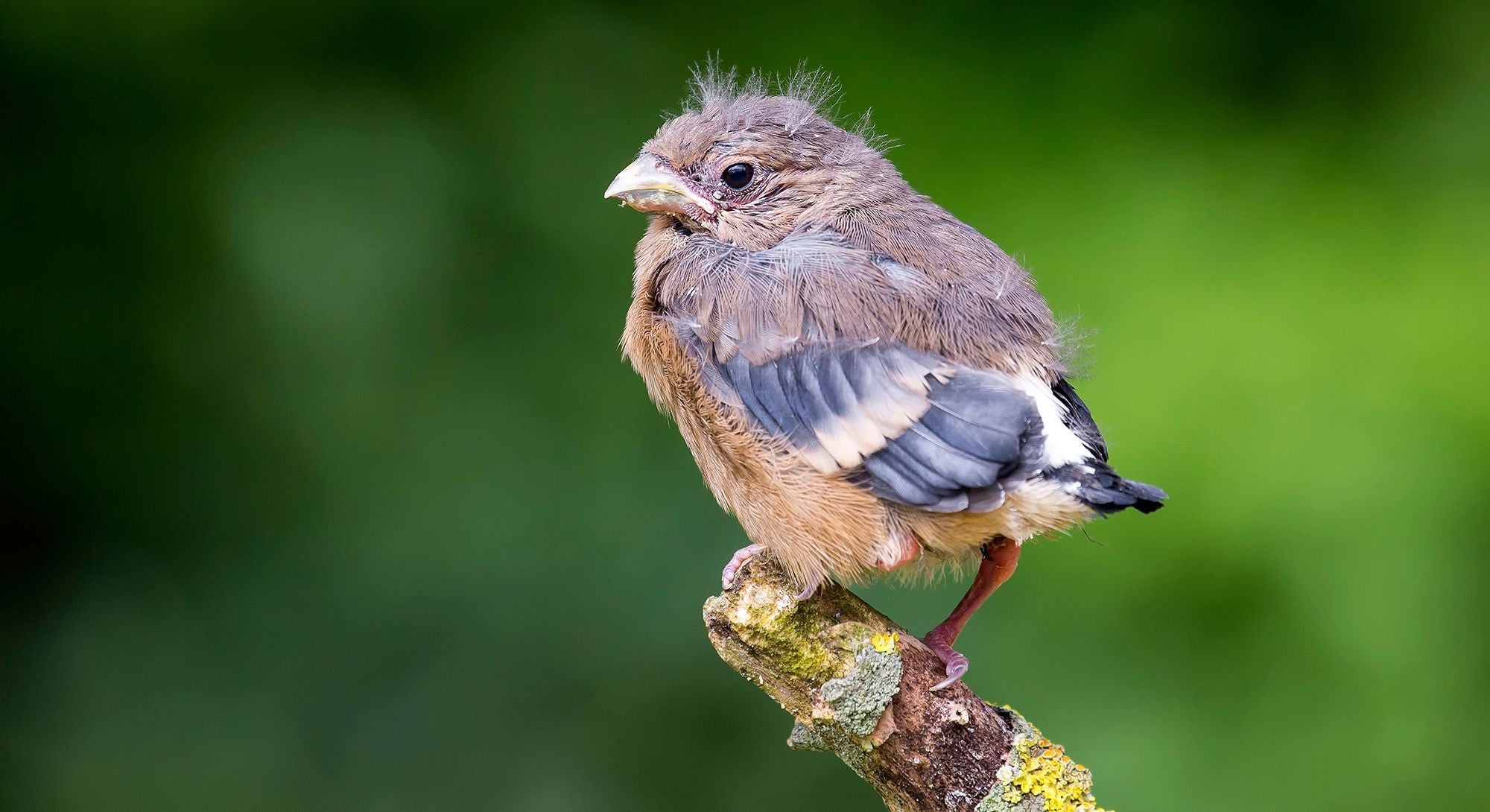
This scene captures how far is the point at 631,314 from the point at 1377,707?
7.39 ft

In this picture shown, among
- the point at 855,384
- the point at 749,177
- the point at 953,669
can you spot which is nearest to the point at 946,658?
the point at 953,669

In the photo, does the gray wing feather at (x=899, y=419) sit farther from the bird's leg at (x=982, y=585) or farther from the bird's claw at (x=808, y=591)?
the bird's leg at (x=982, y=585)

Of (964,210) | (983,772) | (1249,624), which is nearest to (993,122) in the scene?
(964,210)

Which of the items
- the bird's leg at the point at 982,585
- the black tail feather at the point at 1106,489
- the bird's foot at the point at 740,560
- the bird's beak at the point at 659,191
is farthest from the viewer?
the bird's beak at the point at 659,191

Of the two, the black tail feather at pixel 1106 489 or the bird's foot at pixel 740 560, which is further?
the bird's foot at pixel 740 560

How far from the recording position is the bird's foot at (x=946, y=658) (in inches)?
A: 94.0

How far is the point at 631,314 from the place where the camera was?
2709mm

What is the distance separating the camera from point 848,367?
7.82ft

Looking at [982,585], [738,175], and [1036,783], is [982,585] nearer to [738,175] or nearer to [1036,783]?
[1036,783]

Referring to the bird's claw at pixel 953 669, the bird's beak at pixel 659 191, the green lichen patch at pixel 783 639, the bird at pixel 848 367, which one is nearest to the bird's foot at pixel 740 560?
the bird at pixel 848 367

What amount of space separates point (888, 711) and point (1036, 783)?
301mm

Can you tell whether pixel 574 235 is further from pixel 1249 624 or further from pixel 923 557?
pixel 1249 624

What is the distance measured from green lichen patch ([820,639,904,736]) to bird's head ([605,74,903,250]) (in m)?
0.89

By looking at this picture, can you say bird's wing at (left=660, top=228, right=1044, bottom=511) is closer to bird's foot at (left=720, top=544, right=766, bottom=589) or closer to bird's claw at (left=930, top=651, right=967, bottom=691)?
bird's foot at (left=720, top=544, right=766, bottom=589)
